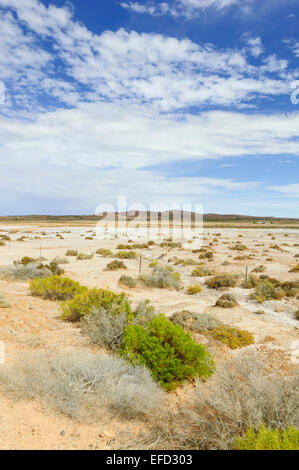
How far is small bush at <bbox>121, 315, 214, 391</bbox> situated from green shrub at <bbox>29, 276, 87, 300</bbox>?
4670 millimetres

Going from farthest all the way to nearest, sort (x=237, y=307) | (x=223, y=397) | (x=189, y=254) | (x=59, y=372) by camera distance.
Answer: (x=189, y=254)
(x=237, y=307)
(x=59, y=372)
(x=223, y=397)

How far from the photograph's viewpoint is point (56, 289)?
9320 mm

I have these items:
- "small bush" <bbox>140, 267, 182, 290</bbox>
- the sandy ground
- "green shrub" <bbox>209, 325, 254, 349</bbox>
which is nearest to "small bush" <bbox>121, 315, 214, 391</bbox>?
the sandy ground

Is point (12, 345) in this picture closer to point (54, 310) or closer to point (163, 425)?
point (54, 310)

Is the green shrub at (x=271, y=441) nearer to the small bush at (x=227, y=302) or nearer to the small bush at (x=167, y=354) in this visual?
the small bush at (x=167, y=354)

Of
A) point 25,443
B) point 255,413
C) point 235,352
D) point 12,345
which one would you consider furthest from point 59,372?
point 235,352

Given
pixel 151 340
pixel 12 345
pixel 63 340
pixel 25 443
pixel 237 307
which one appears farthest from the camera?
pixel 237 307

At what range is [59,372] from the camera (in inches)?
157

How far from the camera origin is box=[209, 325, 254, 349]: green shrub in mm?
6654

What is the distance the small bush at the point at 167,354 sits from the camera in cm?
459

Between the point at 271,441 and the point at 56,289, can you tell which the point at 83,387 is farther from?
the point at 56,289

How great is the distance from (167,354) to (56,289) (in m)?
5.68

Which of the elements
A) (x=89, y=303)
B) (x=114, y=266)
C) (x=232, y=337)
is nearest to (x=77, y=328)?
(x=89, y=303)
